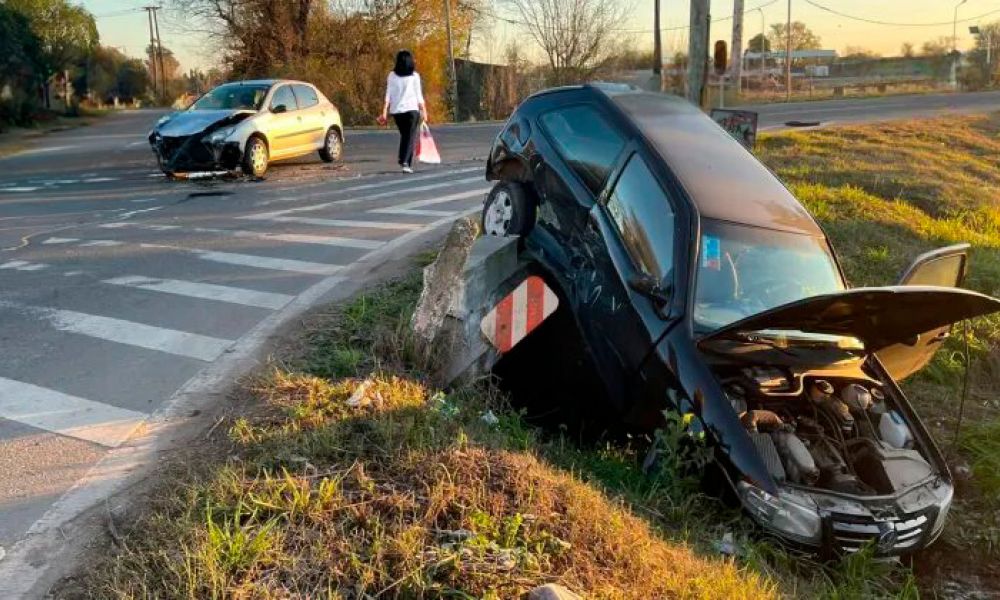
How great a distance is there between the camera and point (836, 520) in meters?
3.80

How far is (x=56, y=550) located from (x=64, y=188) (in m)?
11.5

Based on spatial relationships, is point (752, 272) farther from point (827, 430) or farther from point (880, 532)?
point (880, 532)

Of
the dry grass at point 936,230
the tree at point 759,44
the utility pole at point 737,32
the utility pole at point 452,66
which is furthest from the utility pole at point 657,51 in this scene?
the tree at point 759,44

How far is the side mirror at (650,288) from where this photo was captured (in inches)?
175

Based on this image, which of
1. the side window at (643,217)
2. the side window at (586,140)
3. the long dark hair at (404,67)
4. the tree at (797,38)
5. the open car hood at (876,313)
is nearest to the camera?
the open car hood at (876,313)

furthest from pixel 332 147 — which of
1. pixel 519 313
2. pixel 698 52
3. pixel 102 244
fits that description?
pixel 519 313

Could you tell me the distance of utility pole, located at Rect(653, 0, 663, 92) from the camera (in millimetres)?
36734

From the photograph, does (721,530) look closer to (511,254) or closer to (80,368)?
(511,254)

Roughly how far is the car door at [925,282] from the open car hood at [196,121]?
10.8m

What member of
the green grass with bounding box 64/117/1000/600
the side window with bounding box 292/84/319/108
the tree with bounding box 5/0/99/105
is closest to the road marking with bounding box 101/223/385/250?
the green grass with bounding box 64/117/1000/600

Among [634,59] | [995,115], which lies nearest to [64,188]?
[995,115]

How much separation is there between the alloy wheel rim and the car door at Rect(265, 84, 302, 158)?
330 inches

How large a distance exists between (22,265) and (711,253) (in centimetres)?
623

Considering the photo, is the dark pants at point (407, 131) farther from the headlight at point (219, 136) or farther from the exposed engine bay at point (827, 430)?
the exposed engine bay at point (827, 430)
